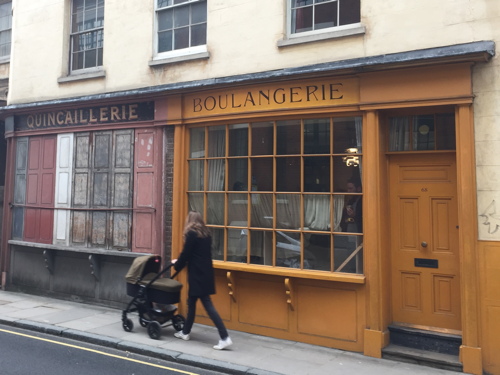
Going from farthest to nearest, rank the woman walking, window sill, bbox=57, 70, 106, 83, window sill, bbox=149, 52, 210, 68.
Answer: window sill, bbox=57, 70, 106, 83 → window sill, bbox=149, 52, 210, 68 → the woman walking

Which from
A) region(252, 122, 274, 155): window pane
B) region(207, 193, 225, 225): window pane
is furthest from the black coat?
region(252, 122, 274, 155): window pane

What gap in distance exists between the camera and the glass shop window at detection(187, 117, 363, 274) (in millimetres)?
6852

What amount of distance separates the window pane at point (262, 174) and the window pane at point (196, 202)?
3.58ft

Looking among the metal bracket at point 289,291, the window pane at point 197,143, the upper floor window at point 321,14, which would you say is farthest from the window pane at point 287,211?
the upper floor window at point 321,14

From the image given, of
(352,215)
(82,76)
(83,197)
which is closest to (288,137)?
(352,215)

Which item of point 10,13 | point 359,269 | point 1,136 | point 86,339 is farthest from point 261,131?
point 10,13

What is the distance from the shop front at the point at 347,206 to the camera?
6.30 m

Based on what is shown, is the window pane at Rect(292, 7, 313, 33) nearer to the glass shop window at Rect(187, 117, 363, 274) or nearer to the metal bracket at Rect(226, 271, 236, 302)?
the glass shop window at Rect(187, 117, 363, 274)

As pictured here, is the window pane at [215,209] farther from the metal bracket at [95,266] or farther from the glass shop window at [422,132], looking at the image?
the glass shop window at [422,132]

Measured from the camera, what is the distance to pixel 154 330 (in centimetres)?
695

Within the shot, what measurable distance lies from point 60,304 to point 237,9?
21.4ft

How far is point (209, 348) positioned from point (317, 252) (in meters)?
2.09

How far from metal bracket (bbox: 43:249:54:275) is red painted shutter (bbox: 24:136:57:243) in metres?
0.25

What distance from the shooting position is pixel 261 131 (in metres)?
7.62
